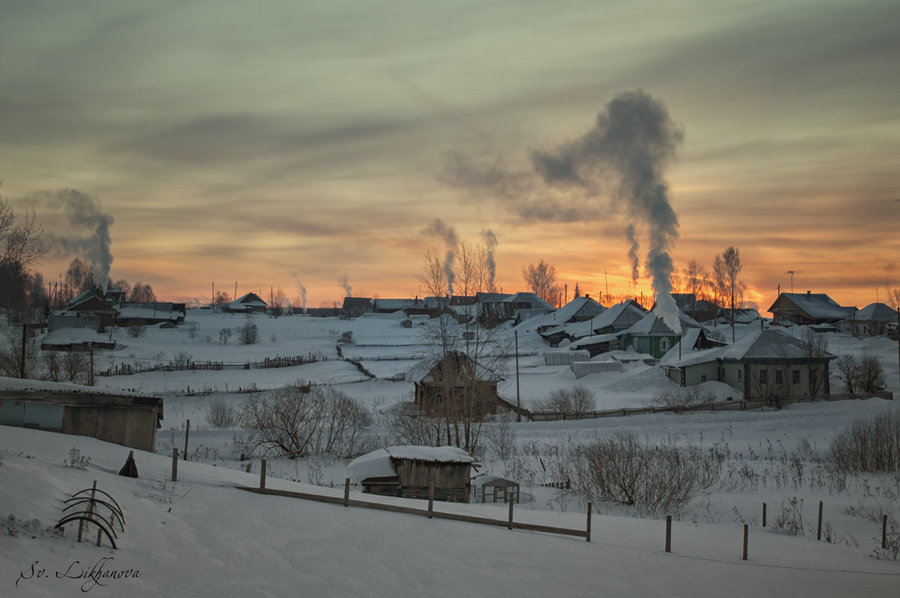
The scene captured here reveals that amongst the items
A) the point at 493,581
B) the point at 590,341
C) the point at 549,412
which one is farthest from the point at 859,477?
the point at 590,341

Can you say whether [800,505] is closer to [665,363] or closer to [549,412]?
[549,412]

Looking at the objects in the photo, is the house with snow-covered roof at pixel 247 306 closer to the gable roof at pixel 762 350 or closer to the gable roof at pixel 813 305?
the gable roof at pixel 813 305

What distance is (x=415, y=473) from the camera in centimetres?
1909

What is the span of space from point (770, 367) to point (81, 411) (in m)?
40.3

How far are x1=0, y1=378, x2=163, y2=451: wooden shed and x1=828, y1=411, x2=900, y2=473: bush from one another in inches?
1003

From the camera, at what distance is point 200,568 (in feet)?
27.9

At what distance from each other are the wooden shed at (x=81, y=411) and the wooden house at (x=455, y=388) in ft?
53.4

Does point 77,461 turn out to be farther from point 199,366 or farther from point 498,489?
point 199,366

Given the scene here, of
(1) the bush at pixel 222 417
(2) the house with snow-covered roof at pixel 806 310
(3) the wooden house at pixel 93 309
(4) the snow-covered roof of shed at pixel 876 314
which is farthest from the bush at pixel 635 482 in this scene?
(2) the house with snow-covered roof at pixel 806 310

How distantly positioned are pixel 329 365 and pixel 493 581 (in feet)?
165

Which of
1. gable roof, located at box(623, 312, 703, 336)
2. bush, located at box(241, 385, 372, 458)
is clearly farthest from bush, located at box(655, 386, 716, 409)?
bush, located at box(241, 385, 372, 458)

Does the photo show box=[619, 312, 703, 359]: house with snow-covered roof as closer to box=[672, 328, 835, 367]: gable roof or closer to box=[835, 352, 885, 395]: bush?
box=[672, 328, 835, 367]: gable roof

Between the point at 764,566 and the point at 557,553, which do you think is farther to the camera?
the point at 764,566
